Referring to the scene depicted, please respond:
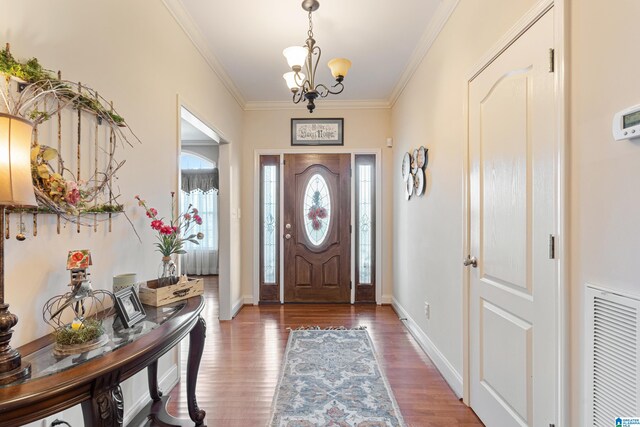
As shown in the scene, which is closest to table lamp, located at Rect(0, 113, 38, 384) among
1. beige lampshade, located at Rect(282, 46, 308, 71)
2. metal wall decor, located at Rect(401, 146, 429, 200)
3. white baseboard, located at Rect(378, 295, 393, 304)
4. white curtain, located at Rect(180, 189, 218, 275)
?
beige lampshade, located at Rect(282, 46, 308, 71)

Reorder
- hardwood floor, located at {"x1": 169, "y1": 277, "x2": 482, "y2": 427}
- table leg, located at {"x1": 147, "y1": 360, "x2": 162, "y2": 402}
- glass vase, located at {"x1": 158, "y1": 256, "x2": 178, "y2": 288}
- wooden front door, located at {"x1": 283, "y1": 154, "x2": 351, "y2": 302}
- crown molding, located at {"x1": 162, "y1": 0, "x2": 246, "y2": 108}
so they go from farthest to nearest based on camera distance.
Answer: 1. wooden front door, located at {"x1": 283, "y1": 154, "x2": 351, "y2": 302}
2. crown molding, located at {"x1": 162, "y1": 0, "x2": 246, "y2": 108}
3. hardwood floor, located at {"x1": 169, "y1": 277, "x2": 482, "y2": 427}
4. table leg, located at {"x1": 147, "y1": 360, "x2": 162, "y2": 402}
5. glass vase, located at {"x1": 158, "y1": 256, "x2": 178, "y2": 288}

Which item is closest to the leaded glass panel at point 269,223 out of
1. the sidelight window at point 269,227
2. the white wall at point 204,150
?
the sidelight window at point 269,227

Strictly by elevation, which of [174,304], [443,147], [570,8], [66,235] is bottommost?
[174,304]

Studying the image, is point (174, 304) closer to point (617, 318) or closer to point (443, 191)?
point (617, 318)

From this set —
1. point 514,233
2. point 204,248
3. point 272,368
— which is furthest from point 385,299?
point 204,248

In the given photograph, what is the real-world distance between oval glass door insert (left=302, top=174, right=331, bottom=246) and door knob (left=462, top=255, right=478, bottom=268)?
2.46 meters

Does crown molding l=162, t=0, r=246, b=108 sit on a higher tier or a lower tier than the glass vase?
higher

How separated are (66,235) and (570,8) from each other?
2262 millimetres

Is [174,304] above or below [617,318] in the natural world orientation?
below

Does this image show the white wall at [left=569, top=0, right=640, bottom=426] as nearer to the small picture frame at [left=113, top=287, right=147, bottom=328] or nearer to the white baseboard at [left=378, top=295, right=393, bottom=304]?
the small picture frame at [left=113, top=287, right=147, bottom=328]

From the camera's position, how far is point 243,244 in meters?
4.27

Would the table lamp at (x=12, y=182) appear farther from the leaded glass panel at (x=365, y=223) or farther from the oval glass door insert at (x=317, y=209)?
the leaded glass panel at (x=365, y=223)

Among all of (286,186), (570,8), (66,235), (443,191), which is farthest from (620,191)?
(286,186)

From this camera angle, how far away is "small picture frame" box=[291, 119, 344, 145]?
14.0 feet
